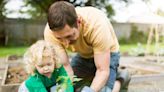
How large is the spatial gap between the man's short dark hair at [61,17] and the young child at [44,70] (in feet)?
0.55

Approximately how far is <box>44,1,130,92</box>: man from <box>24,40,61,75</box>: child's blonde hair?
0.35ft

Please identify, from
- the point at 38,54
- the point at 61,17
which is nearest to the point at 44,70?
the point at 38,54

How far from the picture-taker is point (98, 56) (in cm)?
280

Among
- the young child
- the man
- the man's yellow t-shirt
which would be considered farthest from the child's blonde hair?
the man's yellow t-shirt

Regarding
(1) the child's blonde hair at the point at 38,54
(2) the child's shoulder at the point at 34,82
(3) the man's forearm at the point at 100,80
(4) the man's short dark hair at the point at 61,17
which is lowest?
(3) the man's forearm at the point at 100,80

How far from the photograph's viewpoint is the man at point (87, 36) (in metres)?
2.51

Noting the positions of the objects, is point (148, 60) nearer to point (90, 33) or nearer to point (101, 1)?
point (90, 33)

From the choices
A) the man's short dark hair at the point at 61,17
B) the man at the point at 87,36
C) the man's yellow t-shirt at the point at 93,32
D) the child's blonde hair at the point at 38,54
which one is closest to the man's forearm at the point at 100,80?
the man at the point at 87,36

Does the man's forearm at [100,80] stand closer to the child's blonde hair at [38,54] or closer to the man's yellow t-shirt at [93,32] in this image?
the man's yellow t-shirt at [93,32]

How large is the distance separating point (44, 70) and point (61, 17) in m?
0.37

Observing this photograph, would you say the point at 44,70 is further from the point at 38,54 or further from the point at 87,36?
the point at 87,36

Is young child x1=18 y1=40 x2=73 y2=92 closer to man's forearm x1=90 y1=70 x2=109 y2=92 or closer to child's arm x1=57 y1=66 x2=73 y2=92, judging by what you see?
child's arm x1=57 y1=66 x2=73 y2=92

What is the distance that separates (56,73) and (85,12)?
51 cm

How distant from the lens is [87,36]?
110 inches
